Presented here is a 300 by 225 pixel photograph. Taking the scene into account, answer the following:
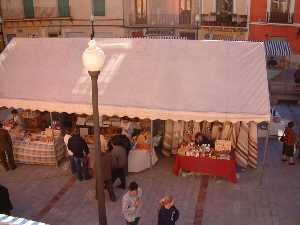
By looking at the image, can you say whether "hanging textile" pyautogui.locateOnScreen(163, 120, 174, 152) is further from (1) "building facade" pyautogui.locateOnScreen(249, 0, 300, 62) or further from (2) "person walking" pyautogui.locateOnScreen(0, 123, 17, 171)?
(1) "building facade" pyautogui.locateOnScreen(249, 0, 300, 62)

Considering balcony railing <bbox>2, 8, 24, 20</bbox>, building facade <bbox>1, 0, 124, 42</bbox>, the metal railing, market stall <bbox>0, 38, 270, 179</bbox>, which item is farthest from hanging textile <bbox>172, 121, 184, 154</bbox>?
balcony railing <bbox>2, 8, 24, 20</bbox>

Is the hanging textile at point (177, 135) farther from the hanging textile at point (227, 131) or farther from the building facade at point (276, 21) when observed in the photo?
the building facade at point (276, 21)

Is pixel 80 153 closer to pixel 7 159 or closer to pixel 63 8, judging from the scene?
pixel 7 159

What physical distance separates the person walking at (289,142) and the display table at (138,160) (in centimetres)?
380

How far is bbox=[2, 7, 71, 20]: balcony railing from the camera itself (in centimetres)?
2753

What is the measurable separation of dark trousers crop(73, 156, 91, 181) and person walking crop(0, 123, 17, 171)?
2042 mm

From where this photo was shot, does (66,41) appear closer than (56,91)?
No

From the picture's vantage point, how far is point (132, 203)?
7.71 metres

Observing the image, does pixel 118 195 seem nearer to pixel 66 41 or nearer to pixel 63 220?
pixel 63 220

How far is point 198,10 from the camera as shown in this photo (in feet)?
86.5

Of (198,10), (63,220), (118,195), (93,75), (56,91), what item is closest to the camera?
(93,75)

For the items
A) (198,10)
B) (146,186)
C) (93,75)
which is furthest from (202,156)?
(198,10)

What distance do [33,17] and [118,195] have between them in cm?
2067

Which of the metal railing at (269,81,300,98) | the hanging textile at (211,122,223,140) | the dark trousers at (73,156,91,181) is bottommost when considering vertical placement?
the dark trousers at (73,156,91,181)
